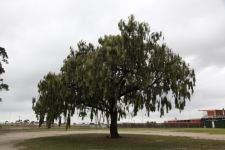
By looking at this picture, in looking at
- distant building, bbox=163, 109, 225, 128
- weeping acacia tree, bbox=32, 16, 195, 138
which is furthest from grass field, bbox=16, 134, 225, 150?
distant building, bbox=163, 109, 225, 128

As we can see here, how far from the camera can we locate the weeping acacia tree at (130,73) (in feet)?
93.1

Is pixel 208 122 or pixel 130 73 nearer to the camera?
pixel 130 73

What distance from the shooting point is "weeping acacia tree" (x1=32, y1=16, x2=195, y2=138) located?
93.1ft

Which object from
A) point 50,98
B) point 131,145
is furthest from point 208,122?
point 131,145

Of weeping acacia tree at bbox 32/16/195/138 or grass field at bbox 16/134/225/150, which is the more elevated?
weeping acacia tree at bbox 32/16/195/138

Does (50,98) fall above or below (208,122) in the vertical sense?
above

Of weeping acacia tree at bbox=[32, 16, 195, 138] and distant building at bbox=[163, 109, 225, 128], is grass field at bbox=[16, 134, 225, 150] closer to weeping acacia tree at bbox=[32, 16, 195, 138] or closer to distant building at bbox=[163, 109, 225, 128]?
weeping acacia tree at bbox=[32, 16, 195, 138]

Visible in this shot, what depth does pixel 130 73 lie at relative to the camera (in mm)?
29484

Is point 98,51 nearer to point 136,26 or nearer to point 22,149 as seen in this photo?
point 136,26

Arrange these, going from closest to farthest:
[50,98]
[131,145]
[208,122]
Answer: [131,145]
[50,98]
[208,122]

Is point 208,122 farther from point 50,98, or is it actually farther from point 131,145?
point 131,145

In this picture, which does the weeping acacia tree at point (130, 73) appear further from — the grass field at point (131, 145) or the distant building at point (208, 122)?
the distant building at point (208, 122)

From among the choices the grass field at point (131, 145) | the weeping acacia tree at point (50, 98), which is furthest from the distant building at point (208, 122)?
the weeping acacia tree at point (50, 98)

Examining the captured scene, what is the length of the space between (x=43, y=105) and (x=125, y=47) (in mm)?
9888
